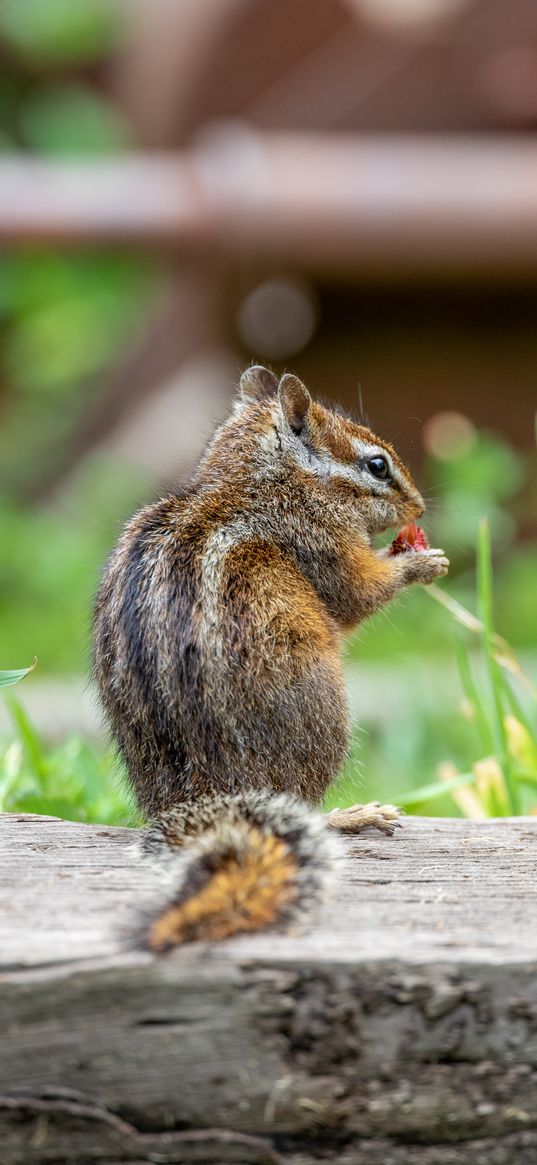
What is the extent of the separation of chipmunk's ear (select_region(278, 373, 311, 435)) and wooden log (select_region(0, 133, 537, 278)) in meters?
3.61

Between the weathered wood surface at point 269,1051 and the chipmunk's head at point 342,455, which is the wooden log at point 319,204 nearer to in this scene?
the chipmunk's head at point 342,455

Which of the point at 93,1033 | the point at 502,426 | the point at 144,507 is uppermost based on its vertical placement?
the point at 502,426

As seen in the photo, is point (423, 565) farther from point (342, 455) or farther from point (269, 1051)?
point (269, 1051)

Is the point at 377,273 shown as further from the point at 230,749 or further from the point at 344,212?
the point at 230,749

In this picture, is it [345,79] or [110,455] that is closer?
[345,79]

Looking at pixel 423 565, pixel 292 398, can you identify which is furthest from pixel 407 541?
pixel 292 398

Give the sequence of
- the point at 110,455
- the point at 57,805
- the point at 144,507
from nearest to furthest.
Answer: the point at 144,507
the point at 57,805
the point at 110,455

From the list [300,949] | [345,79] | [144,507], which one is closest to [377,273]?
[345,79]

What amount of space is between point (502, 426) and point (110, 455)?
2.22 m

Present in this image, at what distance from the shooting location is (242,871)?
1.73 metres

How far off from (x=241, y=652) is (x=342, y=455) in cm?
67

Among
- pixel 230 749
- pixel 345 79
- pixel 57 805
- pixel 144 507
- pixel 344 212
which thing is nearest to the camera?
pixel 230 749

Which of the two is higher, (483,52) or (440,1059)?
(483,52)

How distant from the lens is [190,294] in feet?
23.3
